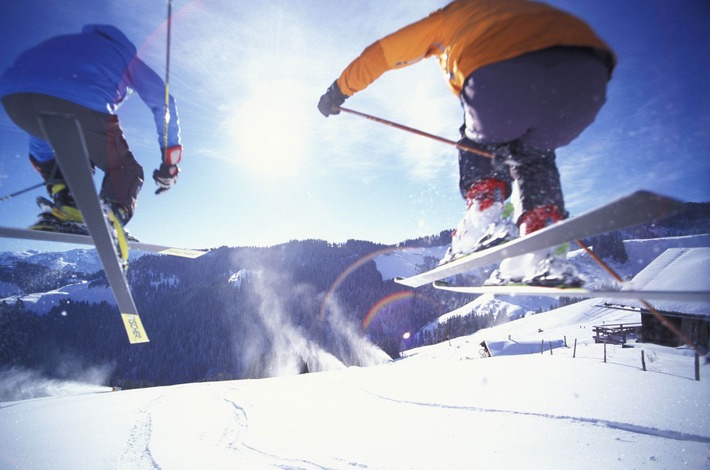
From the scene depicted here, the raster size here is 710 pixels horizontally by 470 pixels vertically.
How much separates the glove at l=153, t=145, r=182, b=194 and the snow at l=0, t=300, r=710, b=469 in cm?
367

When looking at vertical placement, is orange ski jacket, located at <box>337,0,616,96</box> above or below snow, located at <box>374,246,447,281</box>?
below

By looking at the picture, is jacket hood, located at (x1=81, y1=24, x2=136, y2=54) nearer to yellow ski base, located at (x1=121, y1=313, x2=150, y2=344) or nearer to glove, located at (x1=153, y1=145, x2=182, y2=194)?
glove, located at (x1=153, y1=145, x2=182, y2=194)

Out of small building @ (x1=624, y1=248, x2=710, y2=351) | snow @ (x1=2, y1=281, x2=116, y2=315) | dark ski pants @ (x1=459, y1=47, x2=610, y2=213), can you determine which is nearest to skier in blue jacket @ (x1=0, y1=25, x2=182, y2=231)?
dark ski pants @ (x1=459, y1=47, x2=610, y2=213)

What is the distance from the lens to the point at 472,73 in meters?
1.69

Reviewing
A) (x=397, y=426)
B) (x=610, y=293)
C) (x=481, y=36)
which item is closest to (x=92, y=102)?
(x=481, y=36)

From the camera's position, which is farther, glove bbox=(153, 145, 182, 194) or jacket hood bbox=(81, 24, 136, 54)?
glove bbox=(153, 145, 182, 194)

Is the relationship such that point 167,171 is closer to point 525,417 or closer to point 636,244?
point 525,417

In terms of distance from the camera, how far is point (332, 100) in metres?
2.62

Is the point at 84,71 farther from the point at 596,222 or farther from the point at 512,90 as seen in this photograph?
the point at 596,222

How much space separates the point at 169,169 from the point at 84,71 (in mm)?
1029

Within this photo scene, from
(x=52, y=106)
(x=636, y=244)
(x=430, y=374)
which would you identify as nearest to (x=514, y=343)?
(x=430, y=374)

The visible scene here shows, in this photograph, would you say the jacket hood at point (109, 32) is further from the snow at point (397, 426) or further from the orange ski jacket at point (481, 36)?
the snow at point (397, 426)

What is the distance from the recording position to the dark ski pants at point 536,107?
158 cm

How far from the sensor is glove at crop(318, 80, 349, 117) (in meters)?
2.57
